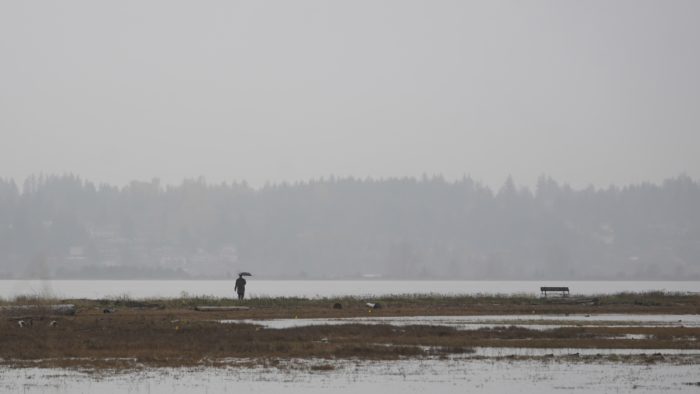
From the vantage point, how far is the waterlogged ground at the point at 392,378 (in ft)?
100

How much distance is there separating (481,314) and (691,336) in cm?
1800

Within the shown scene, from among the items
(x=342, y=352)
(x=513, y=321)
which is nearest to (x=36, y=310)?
(x=342, y=352)

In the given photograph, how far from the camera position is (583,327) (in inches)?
1908

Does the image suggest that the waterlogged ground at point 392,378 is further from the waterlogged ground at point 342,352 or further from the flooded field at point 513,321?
the flooded field at point 513,321

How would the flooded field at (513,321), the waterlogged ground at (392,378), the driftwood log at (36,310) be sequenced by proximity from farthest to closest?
the driftwood log at (36,310), the flooded field at (513,321), the waterlogged ground at (392,378)

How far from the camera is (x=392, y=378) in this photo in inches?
1284

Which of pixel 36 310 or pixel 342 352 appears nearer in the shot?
pixel 342 352

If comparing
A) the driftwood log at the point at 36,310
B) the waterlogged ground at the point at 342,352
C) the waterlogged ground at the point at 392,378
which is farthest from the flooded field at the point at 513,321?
the waterlogged ground at the point at 392,378

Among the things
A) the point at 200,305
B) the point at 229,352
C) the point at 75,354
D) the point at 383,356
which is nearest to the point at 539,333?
the point at 383,356

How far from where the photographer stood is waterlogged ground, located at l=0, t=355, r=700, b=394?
100 feet

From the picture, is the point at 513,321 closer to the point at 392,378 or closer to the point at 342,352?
the point at 342,352

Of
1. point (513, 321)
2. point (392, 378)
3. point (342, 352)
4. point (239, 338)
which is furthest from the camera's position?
point (513, 321)

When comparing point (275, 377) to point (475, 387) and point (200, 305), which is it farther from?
point (200, 305)

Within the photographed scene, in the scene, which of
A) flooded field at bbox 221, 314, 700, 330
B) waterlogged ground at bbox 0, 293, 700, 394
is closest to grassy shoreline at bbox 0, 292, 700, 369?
waterlogged ground at bbox 0, 293, 700, 394
